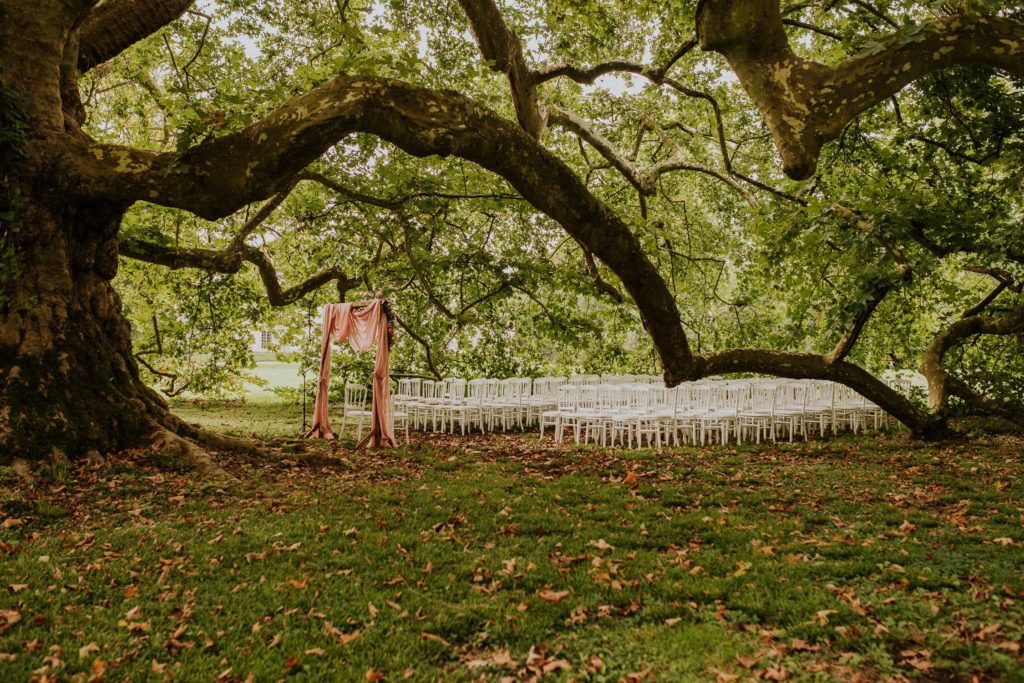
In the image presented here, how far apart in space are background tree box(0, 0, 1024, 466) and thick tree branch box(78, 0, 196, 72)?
0.10ft

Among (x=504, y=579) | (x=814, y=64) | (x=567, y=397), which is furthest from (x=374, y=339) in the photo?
(x=814, y=64)

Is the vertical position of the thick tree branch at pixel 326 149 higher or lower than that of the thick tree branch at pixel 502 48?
lower

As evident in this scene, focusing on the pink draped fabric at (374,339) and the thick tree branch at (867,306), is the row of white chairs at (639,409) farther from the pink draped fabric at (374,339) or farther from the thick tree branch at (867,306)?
the thick tree branch at (867,306)

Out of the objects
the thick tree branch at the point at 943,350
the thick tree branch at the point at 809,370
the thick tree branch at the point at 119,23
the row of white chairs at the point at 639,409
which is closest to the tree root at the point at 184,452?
the row of white chairs at the point at 639,409

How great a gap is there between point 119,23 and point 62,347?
404 cm

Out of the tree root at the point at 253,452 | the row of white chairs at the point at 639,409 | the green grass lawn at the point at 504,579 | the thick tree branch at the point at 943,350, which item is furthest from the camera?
the row of white chairs at the point at 639,409

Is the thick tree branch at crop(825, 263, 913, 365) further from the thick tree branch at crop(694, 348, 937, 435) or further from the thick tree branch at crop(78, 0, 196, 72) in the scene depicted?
the thick tree branch at crop(78, 0, 196, 72)

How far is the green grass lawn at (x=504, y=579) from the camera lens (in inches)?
128

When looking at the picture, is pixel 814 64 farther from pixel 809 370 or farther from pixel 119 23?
pixel 119 23

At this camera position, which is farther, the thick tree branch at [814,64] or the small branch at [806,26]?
the small branch at [806,26]

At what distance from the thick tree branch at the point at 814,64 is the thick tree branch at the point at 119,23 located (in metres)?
6.50

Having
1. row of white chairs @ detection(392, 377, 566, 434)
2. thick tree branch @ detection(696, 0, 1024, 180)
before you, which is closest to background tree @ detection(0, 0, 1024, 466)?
thick tree branch @ detection(696, 0, 1024, 180)

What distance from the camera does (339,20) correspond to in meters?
10.2

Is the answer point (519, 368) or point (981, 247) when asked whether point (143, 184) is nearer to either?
point (981, 247)
